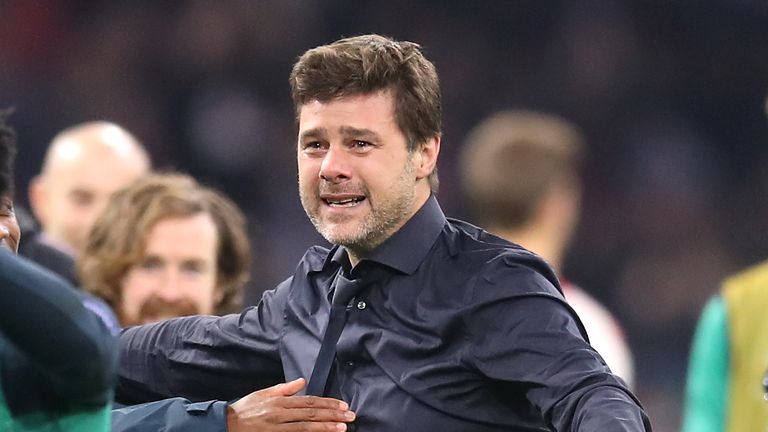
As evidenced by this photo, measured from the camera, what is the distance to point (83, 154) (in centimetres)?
620

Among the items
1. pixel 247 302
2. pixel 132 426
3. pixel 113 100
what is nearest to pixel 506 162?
pixel 132 426

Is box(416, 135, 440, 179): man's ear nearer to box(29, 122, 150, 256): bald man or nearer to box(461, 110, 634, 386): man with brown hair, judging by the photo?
box(461, 110, 634, 386): man with brown hair

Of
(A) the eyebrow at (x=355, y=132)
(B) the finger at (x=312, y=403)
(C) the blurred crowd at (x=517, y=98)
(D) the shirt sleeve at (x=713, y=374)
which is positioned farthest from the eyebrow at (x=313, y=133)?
(C) the blurred crowd at (x=517, y=98)

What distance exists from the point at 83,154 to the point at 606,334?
7.65 feet

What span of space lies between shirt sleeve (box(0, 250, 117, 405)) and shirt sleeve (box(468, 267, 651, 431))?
85 cm

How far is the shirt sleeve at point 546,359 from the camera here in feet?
9.00

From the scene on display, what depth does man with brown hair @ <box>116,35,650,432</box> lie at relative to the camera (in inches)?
116

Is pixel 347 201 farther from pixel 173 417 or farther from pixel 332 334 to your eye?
Result: pixel 173 417

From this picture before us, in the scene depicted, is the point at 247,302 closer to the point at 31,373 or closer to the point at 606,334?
the point at 606,334

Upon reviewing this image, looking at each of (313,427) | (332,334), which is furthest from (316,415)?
(332,334)

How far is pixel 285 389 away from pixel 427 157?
54 cm

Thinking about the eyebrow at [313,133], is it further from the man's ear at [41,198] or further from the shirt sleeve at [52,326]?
the man's ear at [41,198]

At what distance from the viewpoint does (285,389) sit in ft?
10.2

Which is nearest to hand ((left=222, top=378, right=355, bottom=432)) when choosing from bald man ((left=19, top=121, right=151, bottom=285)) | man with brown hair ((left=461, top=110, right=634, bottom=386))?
man with brown hair ((left=461, top=110, right=634, bottom=386))
